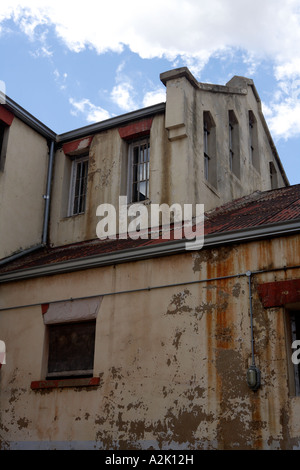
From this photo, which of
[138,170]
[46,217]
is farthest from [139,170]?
[46,217]

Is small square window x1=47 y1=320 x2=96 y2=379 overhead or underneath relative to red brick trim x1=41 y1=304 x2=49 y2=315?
underneath

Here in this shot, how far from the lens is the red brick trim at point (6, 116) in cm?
1241

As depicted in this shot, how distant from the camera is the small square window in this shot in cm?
953

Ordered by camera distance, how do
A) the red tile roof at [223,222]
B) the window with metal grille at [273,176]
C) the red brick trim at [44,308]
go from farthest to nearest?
the window with metal grille at [273,176], the red brick trim at [44,308], the red tile roof at [223,222]

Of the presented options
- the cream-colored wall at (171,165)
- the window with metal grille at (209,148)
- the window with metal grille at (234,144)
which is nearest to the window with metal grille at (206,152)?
the window with metal grille at (209,148)

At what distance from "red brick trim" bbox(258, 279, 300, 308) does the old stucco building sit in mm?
16

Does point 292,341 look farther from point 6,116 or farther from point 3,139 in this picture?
point 6,116

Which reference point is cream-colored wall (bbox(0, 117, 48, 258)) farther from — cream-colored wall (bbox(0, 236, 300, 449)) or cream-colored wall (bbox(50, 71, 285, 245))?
cream-colored wall (bbox(0, 236, 300, 449))

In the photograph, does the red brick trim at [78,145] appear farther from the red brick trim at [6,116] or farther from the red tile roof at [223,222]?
the red tile roof at [223,222]

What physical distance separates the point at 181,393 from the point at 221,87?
8.94 m

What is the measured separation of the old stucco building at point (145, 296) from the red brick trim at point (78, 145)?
4cm

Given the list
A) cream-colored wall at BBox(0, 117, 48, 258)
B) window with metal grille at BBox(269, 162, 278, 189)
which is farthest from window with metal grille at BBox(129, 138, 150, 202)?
window with metal grille at BBox(269, 162, 278, 189)
